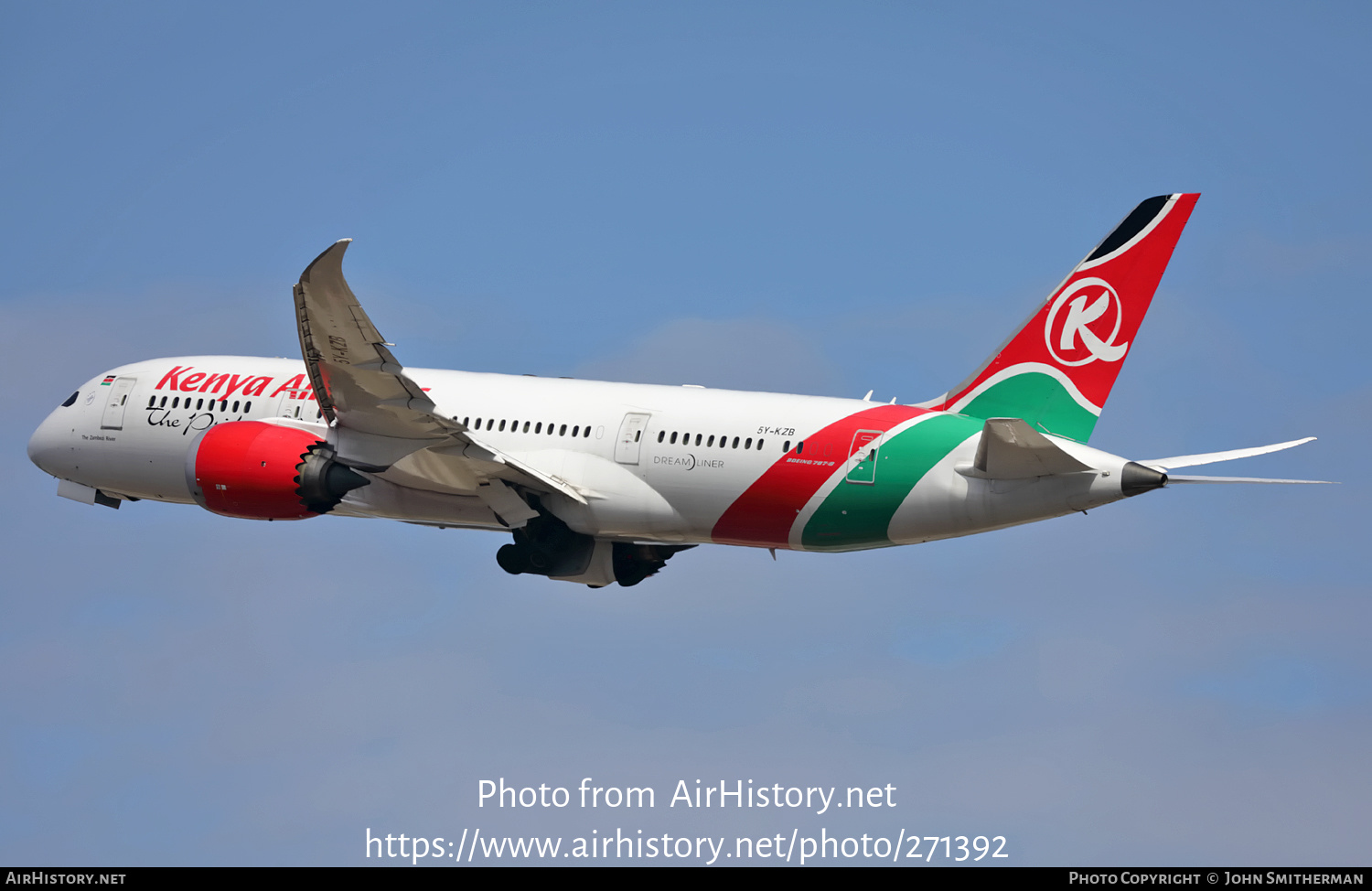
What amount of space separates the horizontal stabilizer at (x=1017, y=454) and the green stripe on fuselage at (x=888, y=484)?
3.49ft

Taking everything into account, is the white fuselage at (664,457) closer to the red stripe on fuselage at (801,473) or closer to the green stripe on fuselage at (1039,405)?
the red stripe on fuselage at (801,473)

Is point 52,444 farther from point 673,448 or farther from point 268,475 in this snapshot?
point 673,448

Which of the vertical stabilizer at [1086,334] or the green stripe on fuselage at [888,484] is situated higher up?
the vertical stabilizer at [1086,334]

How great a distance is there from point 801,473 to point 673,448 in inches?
115

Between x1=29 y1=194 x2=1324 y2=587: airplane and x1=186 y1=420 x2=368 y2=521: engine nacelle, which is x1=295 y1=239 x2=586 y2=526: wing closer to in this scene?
x1=29 y1=194 x2=1324 y2=587: airplane

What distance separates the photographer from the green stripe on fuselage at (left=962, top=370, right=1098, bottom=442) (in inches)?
1414

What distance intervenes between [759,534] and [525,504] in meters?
5.30

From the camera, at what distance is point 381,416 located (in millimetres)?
36938

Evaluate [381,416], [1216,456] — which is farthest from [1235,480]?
[381,416]

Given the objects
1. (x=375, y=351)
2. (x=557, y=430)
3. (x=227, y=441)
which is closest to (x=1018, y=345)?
(x=557, y=430)

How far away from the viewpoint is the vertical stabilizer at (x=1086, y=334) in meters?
36.1

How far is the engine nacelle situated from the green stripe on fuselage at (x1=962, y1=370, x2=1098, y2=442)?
13.6 meters

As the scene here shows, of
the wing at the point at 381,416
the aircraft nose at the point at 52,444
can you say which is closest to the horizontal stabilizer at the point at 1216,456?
the wing at the point at 381,416

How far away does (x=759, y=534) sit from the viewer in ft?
122
